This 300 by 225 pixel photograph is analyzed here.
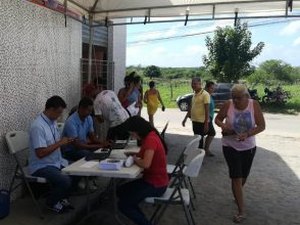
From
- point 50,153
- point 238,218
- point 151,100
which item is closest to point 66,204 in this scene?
point 50,153

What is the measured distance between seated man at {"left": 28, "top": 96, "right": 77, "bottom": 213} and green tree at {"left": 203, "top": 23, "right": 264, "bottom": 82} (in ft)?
68.4

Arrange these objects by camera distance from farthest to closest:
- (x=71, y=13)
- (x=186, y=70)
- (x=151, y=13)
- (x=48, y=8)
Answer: (x=186, y=70) → (x=151, y=13) → (x=71, y=13) → (x=48, y=8)

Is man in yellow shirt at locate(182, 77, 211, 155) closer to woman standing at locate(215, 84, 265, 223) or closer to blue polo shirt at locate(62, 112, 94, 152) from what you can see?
blue polo shirt at locate(62, 112, 94, 152)

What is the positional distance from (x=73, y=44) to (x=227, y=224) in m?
4.01

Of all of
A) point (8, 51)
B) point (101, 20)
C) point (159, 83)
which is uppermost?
point (101, 20)

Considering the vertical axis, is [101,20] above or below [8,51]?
above

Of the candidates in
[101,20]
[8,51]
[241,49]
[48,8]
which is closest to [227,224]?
[8,51]

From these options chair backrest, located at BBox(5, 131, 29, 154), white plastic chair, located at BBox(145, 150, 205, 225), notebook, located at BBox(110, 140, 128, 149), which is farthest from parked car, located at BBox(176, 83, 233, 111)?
white plastic chair, located at BBox(145, 150, 205, 225)

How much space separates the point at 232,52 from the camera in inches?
976

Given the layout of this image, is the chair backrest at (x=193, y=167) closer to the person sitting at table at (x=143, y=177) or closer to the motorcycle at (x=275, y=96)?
the person sitting at table at (x=143, y=177)

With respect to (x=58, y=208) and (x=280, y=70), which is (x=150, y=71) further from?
(x=58, y=208)

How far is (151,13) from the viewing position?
7.71 m

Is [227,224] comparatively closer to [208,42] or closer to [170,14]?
[170,14]

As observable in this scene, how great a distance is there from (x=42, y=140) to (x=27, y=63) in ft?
4.39
